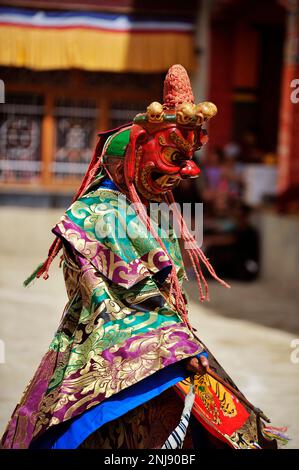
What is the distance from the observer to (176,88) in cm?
341

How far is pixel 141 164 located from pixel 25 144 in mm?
9775

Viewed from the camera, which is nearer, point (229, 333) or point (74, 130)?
point (229, 333)

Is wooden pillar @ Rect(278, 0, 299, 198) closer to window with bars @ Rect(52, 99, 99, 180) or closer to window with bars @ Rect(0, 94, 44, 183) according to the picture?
window with bars @ Rect(52, 99, 99, 180)

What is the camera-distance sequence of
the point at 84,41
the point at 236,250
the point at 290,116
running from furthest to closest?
the point at 84,41 < the point at 236,250 < the point at 290,116

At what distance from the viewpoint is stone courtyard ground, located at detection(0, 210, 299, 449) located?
5.67 meters

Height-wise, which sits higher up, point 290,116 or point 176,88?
point 176,88

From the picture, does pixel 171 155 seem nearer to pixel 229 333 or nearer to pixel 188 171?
pixel 188 171

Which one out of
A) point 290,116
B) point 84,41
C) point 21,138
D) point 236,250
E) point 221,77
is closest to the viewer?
point 290,116

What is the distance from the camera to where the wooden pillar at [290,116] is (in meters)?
9.86

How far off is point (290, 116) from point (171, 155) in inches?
279

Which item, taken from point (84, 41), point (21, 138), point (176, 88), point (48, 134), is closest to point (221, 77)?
point (84, 41)

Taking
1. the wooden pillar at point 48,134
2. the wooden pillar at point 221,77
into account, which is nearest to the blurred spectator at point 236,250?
the wooden pillar at point 221,77


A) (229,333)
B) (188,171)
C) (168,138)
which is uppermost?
(168,138)

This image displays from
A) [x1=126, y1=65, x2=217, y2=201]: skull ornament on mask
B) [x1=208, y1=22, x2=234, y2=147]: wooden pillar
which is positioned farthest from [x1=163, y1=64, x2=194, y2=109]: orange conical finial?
[x1=208, y1=22, x2=234, y2=147]: wooden pillar
